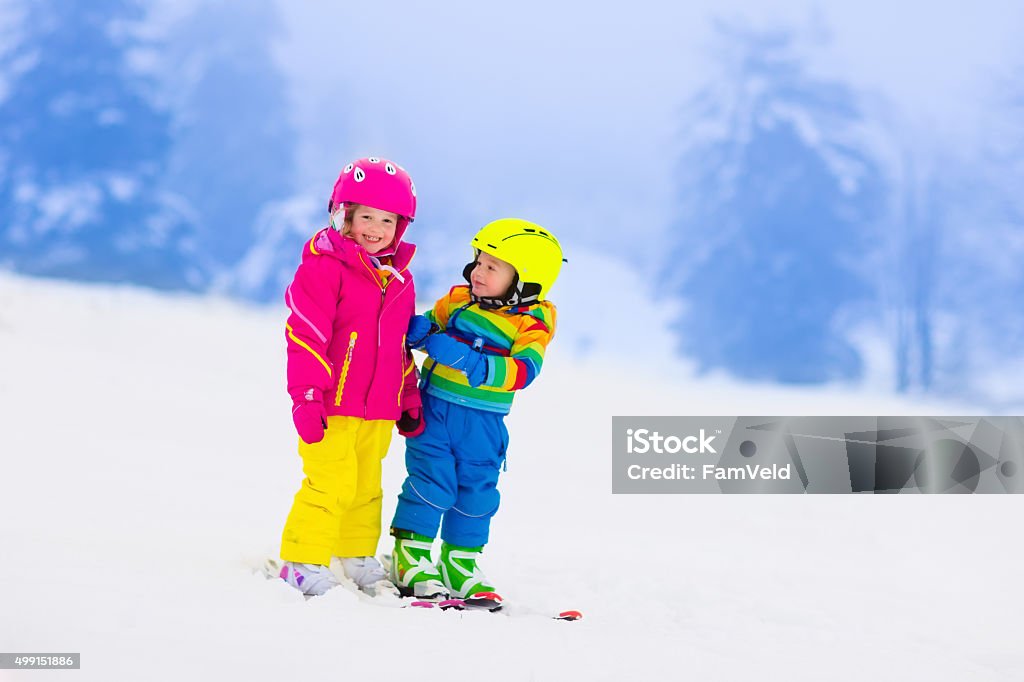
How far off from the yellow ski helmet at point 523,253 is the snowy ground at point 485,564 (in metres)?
1.26

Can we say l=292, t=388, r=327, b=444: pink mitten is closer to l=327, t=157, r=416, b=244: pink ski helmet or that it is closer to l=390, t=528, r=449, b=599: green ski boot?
l=390, t=528, r=449, b=599: green ski boot

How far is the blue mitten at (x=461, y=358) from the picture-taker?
12.1ft

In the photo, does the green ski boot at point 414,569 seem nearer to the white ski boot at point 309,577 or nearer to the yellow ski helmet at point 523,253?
the white ski boot at point 309,577

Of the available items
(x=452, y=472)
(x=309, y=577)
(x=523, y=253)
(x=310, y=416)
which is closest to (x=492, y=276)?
(x=523, y=253)

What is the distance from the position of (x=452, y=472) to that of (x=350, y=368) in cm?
59

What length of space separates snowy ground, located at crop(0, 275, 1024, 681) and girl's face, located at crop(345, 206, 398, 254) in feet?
4.38

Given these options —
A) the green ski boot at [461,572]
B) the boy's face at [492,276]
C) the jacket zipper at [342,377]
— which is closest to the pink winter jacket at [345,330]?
the jacket zipper at [342,377]

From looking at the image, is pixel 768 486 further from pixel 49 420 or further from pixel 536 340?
pixel 49 420

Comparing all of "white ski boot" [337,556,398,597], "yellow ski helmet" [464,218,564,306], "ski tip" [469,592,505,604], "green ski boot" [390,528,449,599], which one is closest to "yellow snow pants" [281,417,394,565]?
"white ski boot" [337,556,398,597]

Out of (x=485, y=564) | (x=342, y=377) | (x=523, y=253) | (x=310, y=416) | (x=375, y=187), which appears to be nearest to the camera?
(x=310, y=416)

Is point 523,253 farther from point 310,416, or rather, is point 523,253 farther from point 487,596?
point 487,596

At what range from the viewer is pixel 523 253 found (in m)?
3.88

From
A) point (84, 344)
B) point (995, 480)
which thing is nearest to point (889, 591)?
point (995, 480)

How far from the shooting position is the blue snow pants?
153 inches
